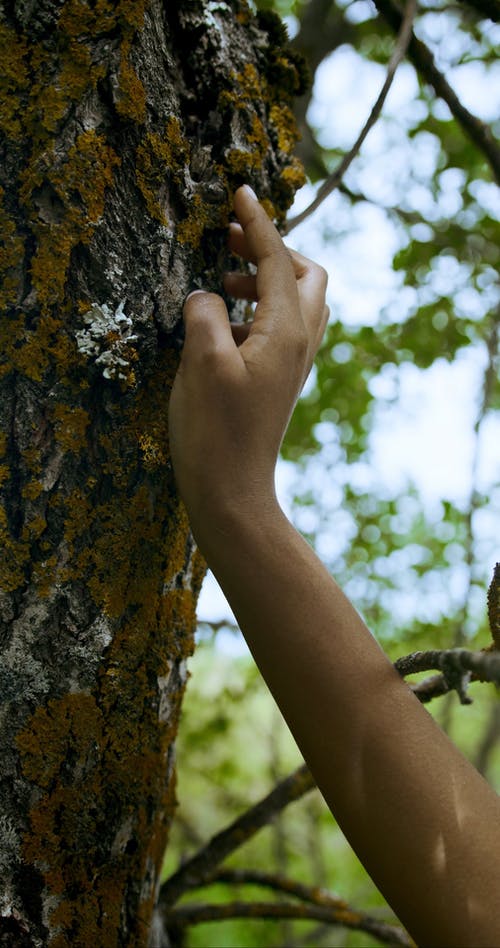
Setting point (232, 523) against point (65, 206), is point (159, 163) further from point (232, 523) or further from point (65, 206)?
point (232, 523)

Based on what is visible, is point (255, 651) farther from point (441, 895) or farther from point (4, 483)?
point (4, 483)

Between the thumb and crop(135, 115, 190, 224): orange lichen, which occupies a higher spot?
crop(135, 115, 190, 224): orange lichen

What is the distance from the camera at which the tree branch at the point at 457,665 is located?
2.09 ft

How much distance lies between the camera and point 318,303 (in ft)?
4.16

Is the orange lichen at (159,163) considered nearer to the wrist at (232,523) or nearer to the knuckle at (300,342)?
the knuckle at (300,342)

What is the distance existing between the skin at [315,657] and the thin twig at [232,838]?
983 mm

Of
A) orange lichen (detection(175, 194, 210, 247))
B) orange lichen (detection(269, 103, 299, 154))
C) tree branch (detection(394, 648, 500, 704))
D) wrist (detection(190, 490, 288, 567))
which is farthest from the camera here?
orange lichen (detection(269, 103, 299, 154))

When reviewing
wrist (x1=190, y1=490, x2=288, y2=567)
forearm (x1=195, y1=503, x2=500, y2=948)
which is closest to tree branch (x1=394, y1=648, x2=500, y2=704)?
forearm (x1=195, y1=503, x2=500, y2=948)

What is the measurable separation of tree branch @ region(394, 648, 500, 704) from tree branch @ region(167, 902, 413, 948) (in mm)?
1159

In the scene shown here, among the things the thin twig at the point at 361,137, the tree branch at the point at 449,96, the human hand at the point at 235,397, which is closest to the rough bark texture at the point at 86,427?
the human hand at the point at 235,397

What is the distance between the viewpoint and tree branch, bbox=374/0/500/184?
180 centimetres

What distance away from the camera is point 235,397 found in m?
0.98

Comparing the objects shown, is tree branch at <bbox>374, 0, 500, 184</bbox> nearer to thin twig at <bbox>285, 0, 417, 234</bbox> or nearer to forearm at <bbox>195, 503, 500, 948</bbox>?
thin twig at <bbox>285, 0, 417, 234</bbox>

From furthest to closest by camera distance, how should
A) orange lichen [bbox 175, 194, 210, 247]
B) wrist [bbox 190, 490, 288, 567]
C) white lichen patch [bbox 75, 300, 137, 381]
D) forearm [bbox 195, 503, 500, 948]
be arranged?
orange lichen [bbox 175, 194, 210, 247] → white lichen patch [bbox 75, 300, 137, 381] → wrist [bbox 190, 490, 288, 567] → forearm [bbox 195, 503, 500, 948]
